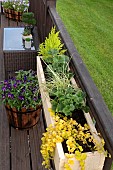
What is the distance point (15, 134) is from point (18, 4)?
3.12 m

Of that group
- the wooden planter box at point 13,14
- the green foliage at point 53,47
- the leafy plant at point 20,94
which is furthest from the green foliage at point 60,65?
the wooden planter box at point 13,14

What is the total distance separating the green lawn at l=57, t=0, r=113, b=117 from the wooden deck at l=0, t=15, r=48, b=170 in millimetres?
1417

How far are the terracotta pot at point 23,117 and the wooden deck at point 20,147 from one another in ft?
0.20

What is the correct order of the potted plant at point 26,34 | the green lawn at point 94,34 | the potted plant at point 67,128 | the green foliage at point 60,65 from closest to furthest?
the potted plant at point 67,128 < the green foliage at point 60,65 < the potted plant at point 26,34 < the green lawn at point 94,34

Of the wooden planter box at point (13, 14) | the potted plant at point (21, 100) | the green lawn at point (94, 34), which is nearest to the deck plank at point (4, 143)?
the potted plant at point (21, 100)

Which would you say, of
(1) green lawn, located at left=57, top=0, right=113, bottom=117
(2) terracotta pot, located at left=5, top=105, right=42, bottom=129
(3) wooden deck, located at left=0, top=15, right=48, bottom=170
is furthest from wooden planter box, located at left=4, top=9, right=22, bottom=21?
(2) terracotta pot, located at left=5, top=105, right=42, bottom=129

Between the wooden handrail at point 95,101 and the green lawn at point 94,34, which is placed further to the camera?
the green lawn at point 94,34

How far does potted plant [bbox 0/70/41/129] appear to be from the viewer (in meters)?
2.34

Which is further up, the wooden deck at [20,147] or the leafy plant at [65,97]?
the leafy plant at [65,97]

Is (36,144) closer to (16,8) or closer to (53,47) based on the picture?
(53,47)

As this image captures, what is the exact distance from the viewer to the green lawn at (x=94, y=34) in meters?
4.39

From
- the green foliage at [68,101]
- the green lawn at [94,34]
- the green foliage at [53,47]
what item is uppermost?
the green foliage at [53,47]

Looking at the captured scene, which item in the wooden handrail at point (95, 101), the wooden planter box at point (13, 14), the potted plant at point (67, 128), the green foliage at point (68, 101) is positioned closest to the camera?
the wooden handrail at point (95, 101)

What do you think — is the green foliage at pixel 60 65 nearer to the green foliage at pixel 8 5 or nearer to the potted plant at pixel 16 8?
the potted plant at pixel 16 8
